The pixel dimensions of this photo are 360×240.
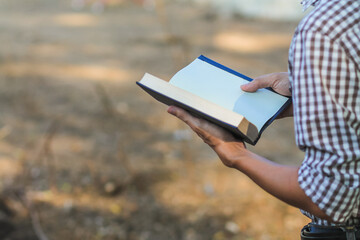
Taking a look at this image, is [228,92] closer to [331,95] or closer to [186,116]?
[186,116]

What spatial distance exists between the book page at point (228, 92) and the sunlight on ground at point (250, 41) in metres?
5.63

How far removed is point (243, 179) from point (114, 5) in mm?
7663

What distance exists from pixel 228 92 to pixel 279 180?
1.08 ft

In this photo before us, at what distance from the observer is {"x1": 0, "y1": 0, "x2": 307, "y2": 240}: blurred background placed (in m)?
3.13

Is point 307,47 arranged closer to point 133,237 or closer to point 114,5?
point 133,237

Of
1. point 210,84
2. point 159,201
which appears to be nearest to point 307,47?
point 210,84

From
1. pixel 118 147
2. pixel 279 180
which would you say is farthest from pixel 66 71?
pixel 279 180

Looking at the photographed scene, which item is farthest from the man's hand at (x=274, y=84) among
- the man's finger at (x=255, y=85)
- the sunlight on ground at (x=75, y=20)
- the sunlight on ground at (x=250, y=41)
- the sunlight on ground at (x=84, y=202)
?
the sunlight on ground at (x=75, y=20)

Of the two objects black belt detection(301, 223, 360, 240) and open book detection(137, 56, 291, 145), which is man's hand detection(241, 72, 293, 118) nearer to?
open book detection(137, 56, 291, 145)

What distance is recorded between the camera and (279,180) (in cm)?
111

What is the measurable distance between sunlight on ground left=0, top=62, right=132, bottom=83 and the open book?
4494 millimetres

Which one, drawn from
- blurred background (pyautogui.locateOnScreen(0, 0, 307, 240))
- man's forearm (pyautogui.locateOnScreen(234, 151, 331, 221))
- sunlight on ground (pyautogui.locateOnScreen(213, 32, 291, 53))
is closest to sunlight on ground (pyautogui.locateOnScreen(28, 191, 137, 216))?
blurred background (pyautogui.locateOnScreen(0, 0, 307, 240))

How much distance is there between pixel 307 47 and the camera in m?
0.97

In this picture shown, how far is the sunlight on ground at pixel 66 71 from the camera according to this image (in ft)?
19.4
